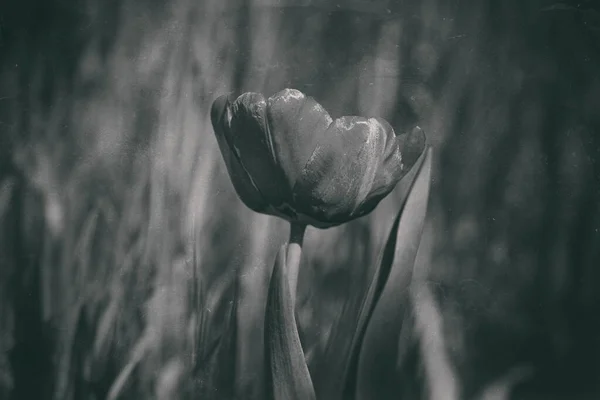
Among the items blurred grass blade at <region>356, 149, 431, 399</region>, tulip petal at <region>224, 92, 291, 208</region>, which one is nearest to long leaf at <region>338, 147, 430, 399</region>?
blurred grass blade at <region>356, 149, 431, 399</region>

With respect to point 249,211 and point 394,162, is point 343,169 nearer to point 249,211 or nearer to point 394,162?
point 394,162

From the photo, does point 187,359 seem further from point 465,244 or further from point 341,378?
point 465,244

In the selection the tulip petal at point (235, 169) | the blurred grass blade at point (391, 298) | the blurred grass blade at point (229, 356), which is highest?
the tulip petal at point (235, 169)

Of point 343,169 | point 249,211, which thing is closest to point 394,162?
point 343,169

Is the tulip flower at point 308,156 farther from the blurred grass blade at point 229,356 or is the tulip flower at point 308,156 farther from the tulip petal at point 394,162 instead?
the blurred grass blade at point 229,356

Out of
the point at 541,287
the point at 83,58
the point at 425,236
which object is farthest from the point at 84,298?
the point at 541,287

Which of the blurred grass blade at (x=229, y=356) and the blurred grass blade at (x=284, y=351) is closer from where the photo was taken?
the blurred grass blade at (x=284, y=351)

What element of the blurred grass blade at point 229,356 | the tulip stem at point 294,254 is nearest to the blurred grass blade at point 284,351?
the tulip stem at point 294,254
